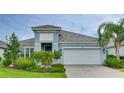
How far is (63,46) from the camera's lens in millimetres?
22375

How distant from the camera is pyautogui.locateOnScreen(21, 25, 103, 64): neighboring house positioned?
2131cm

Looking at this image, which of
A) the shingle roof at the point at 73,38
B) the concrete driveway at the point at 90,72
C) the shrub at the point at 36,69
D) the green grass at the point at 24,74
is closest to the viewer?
the green grass at the point at 24,74

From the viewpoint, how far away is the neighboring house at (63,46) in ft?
69.9

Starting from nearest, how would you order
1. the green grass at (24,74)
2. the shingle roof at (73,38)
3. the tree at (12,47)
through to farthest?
the green grass at (24,74) → the tree at (12,47) → the shingle roof at (73,38)

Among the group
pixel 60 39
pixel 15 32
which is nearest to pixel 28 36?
pixel 15 32

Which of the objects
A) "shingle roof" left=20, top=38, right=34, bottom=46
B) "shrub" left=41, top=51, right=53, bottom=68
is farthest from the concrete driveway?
"shingle roof" left=20, top=38, right=34, bottom=46

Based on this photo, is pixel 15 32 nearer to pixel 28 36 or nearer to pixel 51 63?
pixel 28 36

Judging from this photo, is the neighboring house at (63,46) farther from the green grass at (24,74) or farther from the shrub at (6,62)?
the green grass at (24,74)

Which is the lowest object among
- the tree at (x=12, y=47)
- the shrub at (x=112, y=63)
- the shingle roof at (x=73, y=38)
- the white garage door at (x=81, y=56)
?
the shrub at (x=112, y=63)

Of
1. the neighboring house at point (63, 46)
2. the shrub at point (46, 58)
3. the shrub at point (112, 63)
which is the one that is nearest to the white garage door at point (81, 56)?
the neighboring house at point (63, 46)

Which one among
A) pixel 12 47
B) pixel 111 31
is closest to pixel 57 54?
pixel 12 47

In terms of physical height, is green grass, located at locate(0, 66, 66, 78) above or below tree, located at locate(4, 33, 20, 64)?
below

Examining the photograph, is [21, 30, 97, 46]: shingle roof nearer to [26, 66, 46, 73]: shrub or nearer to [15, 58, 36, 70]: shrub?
[15, 58, 36, 70]: shrub

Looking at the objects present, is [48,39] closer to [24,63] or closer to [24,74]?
[24,63]
